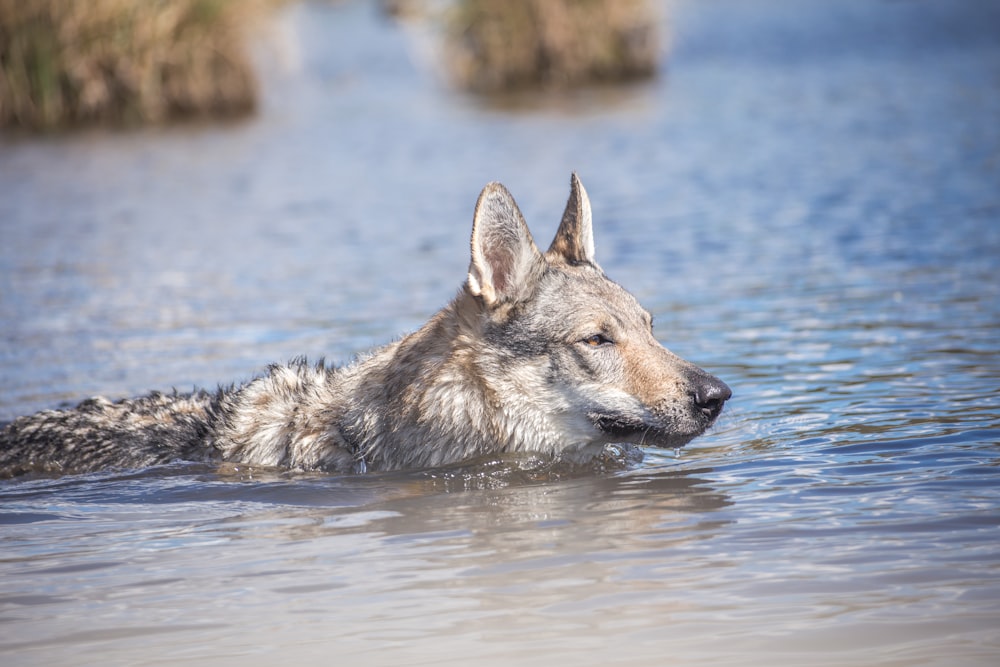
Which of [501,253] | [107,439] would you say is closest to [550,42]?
[501,253]

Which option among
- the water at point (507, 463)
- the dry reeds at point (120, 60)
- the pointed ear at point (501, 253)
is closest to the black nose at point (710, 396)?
the water at point (507, 463)

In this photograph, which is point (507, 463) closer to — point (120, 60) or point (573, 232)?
point (573, 232)

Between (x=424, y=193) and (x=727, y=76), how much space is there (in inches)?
529

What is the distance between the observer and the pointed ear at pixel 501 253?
21.5ft

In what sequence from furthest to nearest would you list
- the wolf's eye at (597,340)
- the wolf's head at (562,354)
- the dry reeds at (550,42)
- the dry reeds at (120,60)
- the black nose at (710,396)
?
the dry reeds at (550,42)
the dry reeds at (120,60)
the wolf's eye at (597,340)
the wolf's head at (562,354)
the black nose at (710,396)

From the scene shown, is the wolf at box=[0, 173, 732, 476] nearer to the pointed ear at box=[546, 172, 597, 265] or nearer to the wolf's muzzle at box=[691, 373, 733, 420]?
the wolf's muzzle at box=[691, 373, 733, 420]

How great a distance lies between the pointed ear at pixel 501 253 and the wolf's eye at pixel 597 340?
417 millimetres

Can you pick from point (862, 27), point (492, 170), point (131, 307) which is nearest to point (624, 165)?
point (492, 170)

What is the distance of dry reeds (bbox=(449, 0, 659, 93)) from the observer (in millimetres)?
27391

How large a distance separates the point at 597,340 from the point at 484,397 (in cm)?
70

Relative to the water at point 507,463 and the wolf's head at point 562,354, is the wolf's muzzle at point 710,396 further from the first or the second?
the water at point 507,463

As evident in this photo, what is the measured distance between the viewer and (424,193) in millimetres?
18109

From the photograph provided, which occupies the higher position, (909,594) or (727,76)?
(727,76)

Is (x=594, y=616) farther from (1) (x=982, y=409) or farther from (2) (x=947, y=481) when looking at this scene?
(1) (x=982, y=409)
